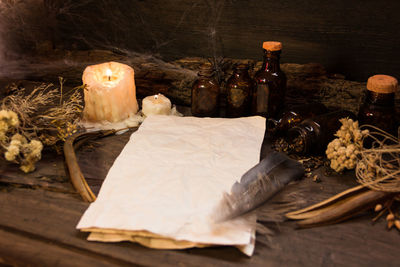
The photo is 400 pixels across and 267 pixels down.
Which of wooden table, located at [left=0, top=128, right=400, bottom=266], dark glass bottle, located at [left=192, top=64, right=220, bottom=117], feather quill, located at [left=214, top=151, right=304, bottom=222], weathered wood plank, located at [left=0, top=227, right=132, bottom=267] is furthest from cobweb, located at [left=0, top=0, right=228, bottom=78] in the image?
weathered wood plank, located at [left=0, top=227, right=132, bottom=267]

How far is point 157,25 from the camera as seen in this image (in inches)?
50.4

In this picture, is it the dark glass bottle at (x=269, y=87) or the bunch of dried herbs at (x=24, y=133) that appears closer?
the bunch of dried herbs at (x=24, y=133)

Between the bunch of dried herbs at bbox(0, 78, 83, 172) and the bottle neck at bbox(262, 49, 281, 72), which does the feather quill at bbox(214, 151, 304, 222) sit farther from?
the bunch of dried herbs at bbox(0, 78, 83, 172)

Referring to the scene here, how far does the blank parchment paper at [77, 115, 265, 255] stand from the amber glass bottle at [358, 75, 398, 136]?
284 mm

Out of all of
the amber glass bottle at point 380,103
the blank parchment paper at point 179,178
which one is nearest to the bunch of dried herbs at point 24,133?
the blank parchment paper at point 179,178

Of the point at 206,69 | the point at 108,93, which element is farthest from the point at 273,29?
the point at 108,93

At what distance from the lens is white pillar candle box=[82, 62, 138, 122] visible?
1.10m

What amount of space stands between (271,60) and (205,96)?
0.77 ft

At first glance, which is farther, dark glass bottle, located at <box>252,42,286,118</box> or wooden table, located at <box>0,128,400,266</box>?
dark glass bottle, located at <box>252,42,286,118</box>

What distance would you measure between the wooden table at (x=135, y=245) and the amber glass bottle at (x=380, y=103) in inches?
9.9

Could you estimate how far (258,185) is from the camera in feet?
2.62

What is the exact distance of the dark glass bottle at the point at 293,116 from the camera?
1.04 meters

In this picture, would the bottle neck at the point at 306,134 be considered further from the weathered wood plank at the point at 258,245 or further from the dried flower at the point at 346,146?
the weathered wood plank at the point at 258,245

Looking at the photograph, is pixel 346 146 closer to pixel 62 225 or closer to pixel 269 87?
pixel 269 87
